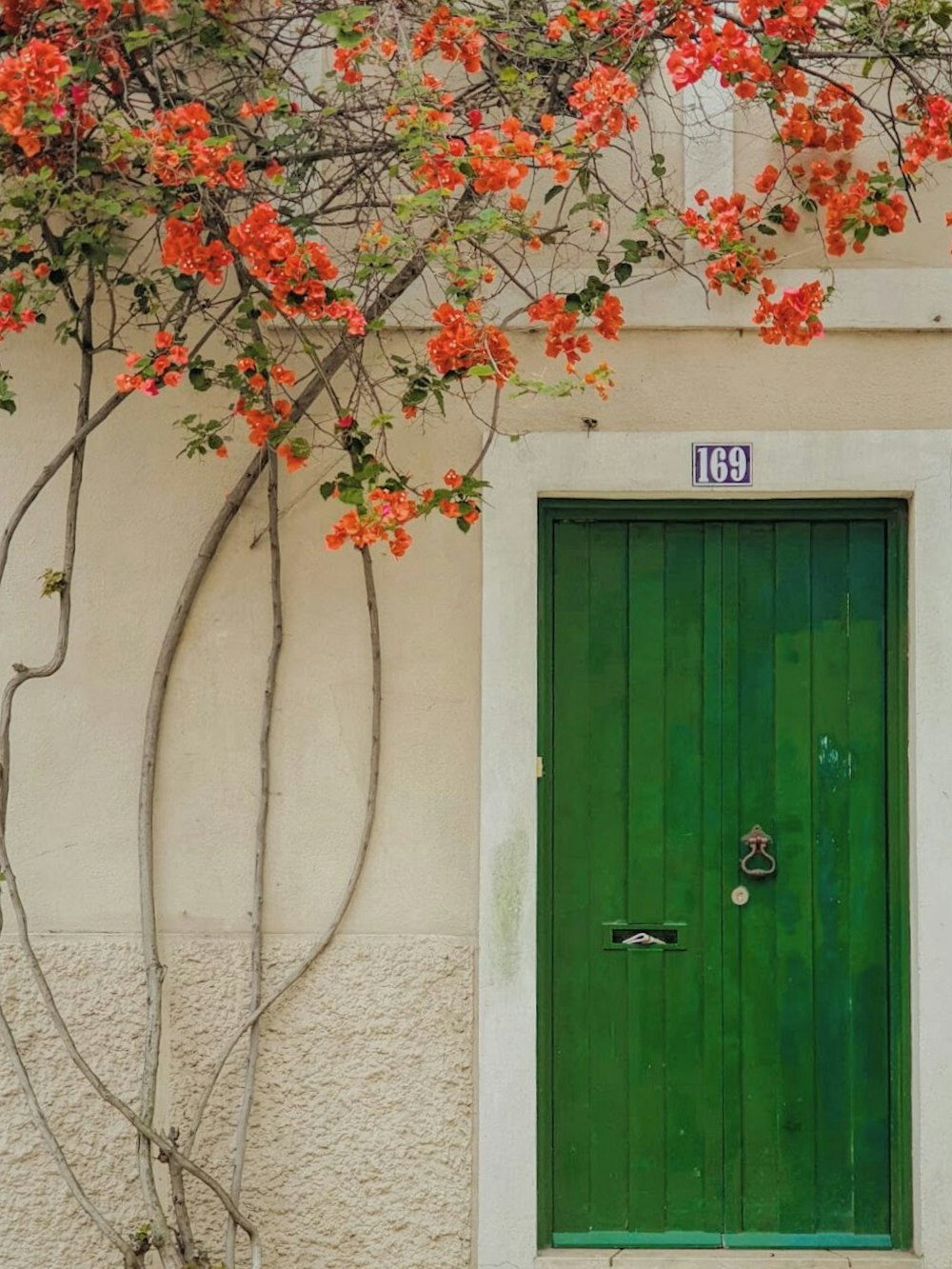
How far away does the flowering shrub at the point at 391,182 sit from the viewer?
3686 mm

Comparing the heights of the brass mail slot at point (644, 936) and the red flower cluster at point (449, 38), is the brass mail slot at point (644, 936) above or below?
below

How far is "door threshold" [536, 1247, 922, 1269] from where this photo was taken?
4.36m

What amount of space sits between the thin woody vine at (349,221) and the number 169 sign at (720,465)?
45 centimetres

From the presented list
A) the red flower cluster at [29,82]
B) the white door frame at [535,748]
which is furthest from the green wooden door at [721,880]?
the red flower cluster at [29,82]

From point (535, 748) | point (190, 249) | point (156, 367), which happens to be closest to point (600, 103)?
point (190, 249)

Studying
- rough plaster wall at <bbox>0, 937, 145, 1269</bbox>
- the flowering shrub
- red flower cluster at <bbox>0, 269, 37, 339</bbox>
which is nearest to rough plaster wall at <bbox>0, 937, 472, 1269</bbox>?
rough plaster wall at <bbox>0, 937, 145, 1269</bbox>

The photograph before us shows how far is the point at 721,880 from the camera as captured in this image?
4520mm

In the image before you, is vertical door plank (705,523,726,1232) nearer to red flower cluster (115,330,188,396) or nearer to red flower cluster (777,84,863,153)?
red flower cluster (777,84,863,153)

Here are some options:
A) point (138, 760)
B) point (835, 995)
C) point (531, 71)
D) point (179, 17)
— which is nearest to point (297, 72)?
point (179, 17)

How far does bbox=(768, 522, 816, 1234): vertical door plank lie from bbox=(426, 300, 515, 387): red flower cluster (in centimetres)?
130

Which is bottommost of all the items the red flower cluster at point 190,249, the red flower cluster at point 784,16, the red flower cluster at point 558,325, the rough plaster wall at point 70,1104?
the rough plaster wall at point 70,1104

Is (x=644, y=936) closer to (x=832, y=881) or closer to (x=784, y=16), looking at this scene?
(x=832, y=881)

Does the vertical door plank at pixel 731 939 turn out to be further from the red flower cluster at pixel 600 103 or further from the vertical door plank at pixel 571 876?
the red flower cluster at pixel 600 103

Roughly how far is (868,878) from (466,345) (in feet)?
6.80
